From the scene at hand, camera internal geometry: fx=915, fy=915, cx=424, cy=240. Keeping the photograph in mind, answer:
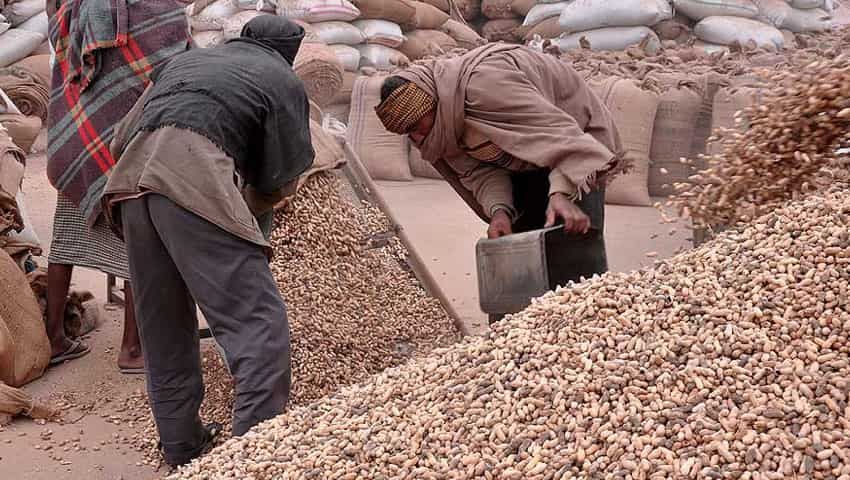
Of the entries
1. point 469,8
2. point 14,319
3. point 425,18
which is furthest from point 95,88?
point 469,8

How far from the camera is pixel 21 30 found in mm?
6391

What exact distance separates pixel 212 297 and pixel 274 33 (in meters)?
0.70

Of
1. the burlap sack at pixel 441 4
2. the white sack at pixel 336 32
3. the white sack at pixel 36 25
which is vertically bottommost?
the burlap sack at pixel 441 4

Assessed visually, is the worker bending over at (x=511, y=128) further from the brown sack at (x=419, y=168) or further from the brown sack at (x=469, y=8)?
the brown sack at (x=469, y=8)

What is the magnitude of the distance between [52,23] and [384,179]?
10.6ft

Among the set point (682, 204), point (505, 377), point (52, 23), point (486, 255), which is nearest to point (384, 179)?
point (52, 23)

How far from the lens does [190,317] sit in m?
2.29

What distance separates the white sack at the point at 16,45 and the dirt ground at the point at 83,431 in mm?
3489

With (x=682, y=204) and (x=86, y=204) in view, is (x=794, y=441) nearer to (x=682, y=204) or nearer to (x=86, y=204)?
(x=682, y=204)

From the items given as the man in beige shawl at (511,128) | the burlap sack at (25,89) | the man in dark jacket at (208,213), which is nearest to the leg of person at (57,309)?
the man in dark jacket at (208,213)

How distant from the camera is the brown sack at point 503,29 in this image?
8008 millimetres

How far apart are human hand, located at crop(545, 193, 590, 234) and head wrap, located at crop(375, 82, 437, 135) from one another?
0.45 meters

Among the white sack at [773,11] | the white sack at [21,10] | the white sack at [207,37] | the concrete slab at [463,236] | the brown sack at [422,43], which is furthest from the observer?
the white sack at [773,11]

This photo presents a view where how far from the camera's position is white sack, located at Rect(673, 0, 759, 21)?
256 inches
